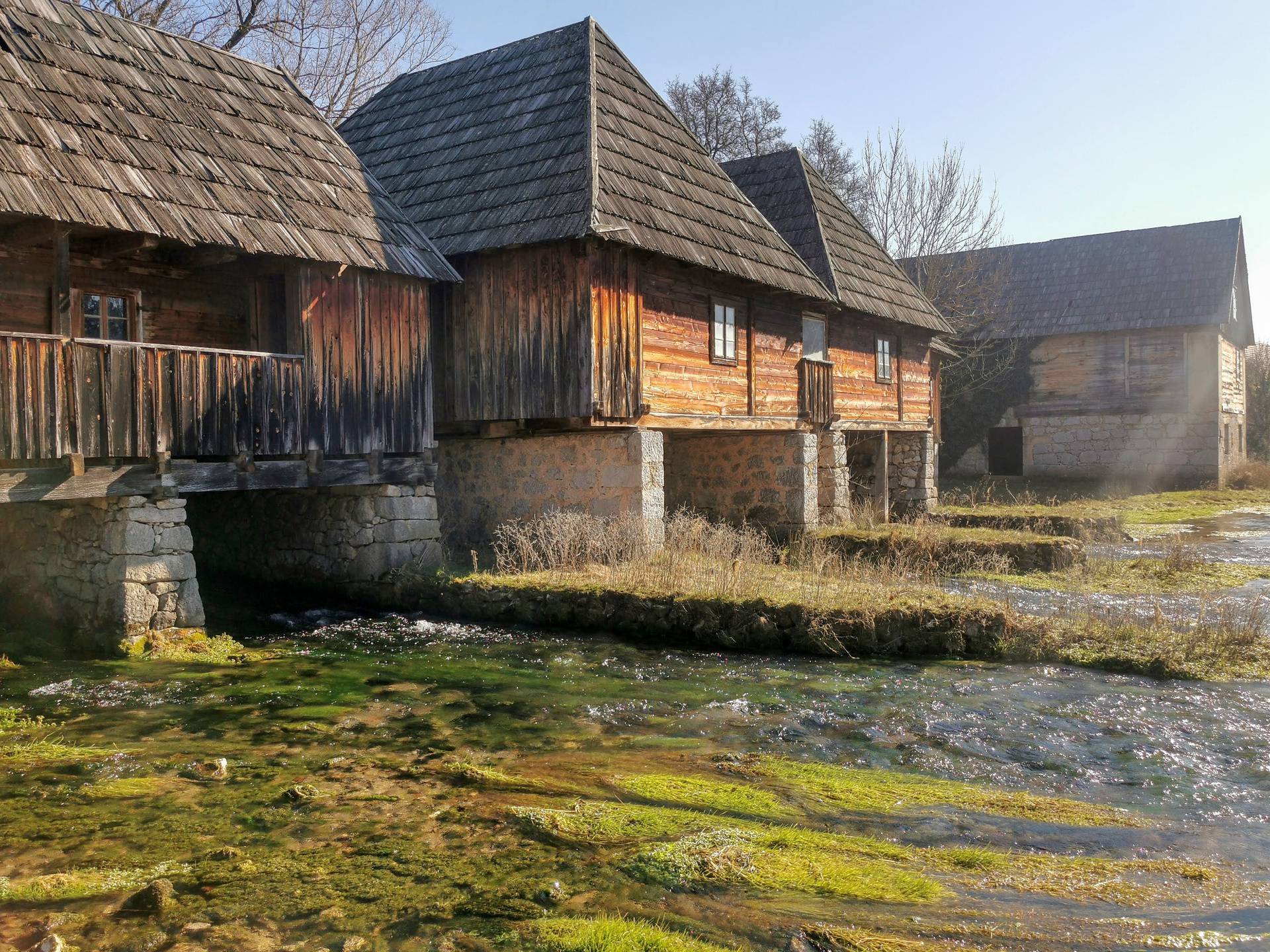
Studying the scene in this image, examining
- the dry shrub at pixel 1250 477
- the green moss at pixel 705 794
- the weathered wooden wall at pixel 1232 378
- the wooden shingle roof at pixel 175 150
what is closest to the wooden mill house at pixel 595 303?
the wooden shingle roof at pixel 175 150

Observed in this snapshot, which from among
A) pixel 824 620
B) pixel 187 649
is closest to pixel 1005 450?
pixel 824 620

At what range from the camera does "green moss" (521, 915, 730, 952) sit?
373 cm

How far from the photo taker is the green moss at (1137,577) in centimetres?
1222

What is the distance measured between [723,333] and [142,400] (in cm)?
845

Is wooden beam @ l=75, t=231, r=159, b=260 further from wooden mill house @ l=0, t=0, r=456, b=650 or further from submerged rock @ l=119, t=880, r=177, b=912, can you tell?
submerged rock @ l=119, t=880, r=177, b=912

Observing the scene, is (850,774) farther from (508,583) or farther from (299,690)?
(508,583)

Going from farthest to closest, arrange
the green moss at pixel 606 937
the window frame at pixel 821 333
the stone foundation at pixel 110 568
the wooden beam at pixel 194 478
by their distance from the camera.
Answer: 1. the window frame at pixel 821 333
2. the stone foundation at pixel 110 568
3. the wooden beam at pixel 194 478
4. the green moss at pixel 606 937

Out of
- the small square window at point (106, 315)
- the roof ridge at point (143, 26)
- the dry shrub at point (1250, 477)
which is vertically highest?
the roof ridge at point (143, 26)

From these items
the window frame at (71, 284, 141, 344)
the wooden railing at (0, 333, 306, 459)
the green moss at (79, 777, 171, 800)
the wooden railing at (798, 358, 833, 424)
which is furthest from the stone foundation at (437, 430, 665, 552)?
the green moss at (79, 777, 171, 800)

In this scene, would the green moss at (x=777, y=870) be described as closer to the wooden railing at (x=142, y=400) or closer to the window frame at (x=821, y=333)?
the wooden railing at (x=142, y=400)

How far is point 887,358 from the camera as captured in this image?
20.7m

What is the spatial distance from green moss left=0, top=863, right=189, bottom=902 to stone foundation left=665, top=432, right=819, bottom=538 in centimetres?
1287

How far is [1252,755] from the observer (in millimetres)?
6332

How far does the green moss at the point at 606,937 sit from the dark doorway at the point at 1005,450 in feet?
93.3
